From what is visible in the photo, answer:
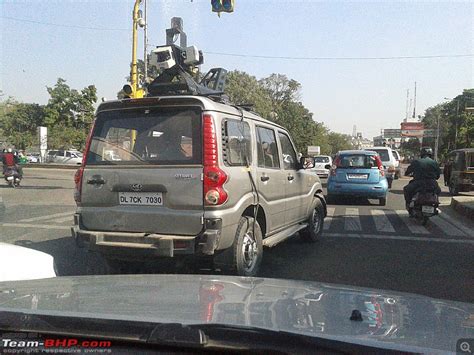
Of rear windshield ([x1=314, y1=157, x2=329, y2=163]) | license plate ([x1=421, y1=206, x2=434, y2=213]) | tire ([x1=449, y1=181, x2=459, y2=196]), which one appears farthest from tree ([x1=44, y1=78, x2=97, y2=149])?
license plate ([x1=421, y1=206, x2=434, y2=213])

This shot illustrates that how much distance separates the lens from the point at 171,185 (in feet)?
15.2

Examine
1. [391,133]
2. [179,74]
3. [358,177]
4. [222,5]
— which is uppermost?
[391,133]

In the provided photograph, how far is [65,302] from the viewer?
2.41 metres

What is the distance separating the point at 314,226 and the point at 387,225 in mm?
2708

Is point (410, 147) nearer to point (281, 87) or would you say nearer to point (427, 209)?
point (281, 87)

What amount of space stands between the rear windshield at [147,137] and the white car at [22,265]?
1513 millimetres

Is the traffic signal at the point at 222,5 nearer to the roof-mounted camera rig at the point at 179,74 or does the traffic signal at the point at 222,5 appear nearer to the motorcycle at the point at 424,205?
the roof-mounted camera rig at the point at 179,74

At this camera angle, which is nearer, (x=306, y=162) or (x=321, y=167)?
(x=306, y=162)

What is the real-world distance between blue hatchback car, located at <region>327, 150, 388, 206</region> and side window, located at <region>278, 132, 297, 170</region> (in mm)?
6485

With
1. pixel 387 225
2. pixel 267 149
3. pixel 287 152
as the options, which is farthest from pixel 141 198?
pixel 387 225

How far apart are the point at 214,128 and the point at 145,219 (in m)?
1.20

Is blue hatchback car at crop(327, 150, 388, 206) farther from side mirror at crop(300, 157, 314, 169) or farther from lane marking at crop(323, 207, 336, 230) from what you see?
side mirror at crop(300, 157, 314, 169)

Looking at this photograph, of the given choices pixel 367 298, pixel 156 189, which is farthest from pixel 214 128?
pixel 367 298

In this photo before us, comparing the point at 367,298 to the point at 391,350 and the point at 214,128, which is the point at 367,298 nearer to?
the point at 391,350
